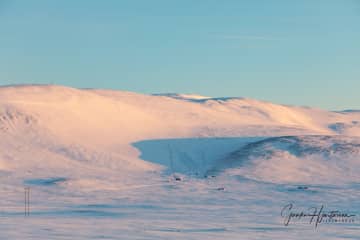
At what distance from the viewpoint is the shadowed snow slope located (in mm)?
44781

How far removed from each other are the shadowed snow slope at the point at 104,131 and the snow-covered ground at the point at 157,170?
0.38ft

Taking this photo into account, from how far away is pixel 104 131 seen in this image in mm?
56906

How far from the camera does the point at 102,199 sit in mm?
32594

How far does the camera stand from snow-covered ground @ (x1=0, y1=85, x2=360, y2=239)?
22531 mm

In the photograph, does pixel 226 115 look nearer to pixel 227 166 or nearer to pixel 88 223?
pixel 227 166

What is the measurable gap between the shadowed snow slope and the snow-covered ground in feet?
0.38

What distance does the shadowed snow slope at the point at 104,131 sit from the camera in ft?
147

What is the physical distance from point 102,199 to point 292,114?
225ft

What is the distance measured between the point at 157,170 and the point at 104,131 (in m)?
11.8

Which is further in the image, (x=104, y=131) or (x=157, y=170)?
(x=104, y=131)

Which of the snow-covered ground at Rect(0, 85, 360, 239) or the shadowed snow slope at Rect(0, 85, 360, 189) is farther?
the shadowed snow slope at Rect(0, 85, 360, 189)

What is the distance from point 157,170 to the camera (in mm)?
46562

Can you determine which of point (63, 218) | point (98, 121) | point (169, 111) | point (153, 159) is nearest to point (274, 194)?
point (63, 218)

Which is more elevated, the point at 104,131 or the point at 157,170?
the point at 104,131
